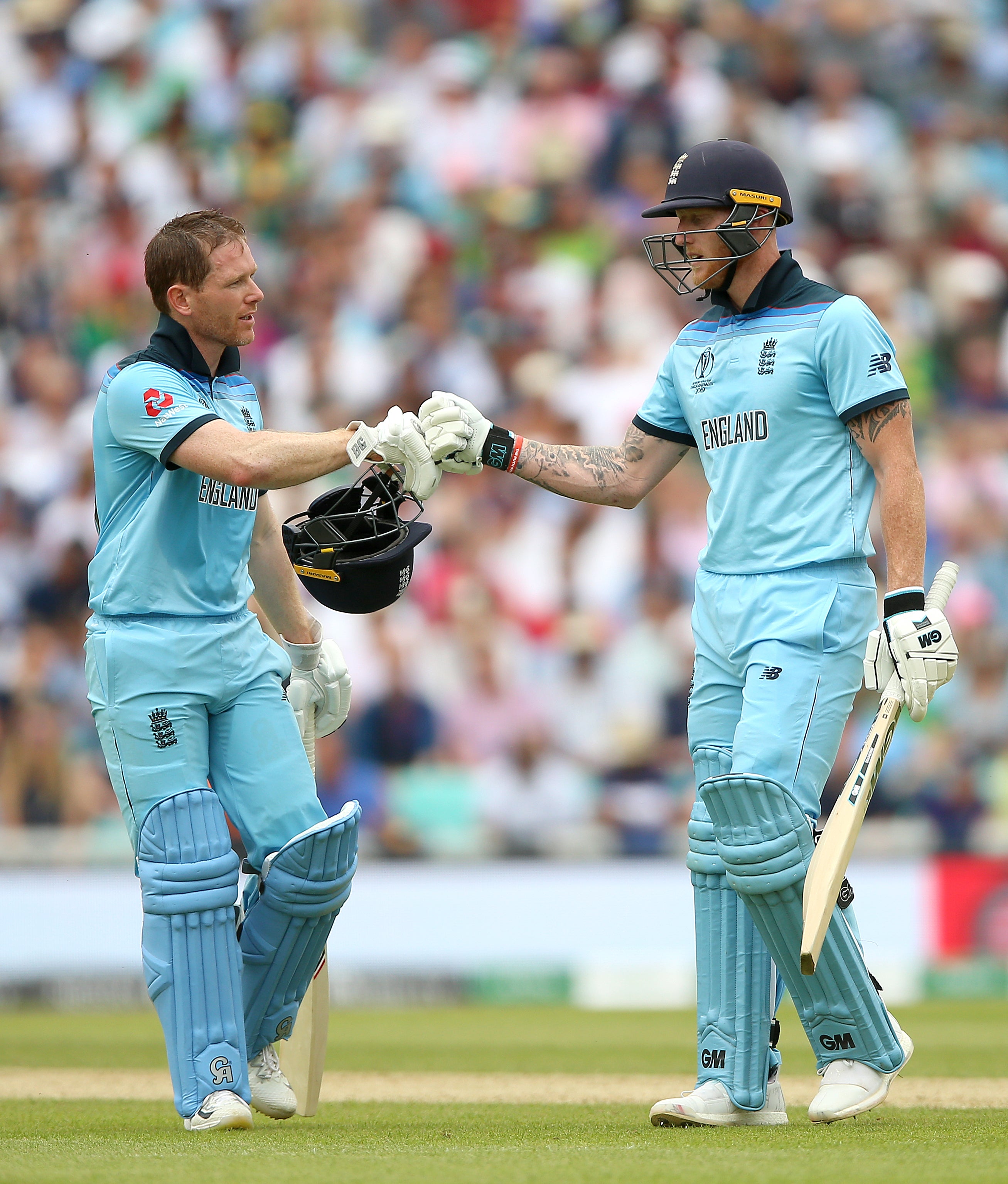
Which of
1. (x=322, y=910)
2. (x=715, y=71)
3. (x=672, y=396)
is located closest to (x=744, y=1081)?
(x=322, y=910)

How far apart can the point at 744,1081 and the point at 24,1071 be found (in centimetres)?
309

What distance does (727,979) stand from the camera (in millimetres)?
4508

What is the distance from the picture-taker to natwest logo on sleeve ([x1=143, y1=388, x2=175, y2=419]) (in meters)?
4.36

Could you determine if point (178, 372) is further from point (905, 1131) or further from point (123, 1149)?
point (905, 1131)

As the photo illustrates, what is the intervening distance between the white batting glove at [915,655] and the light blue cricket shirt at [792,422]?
0.82 feet

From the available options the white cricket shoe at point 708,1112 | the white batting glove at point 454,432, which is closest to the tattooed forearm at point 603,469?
the white batting glove at point 454,432

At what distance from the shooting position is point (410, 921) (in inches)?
365

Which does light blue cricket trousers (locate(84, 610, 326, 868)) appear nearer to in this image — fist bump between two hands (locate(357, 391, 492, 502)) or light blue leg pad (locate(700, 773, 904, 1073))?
fist bump between two hands (locate(357, 391, 492, 502))

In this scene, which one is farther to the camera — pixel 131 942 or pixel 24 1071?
pixel 131 942

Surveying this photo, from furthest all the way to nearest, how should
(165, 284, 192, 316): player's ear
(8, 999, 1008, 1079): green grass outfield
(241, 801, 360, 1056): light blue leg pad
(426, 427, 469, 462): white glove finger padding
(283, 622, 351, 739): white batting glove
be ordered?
(8, 999, 1008, 1079): green grass outfield < (283, 622, 351, 739): white batting glove < (426, 427, 469, 462): white glove finger padding < (165, 284, 192, 316): player's ear < (241, 801, 360, 1056): light blue leg pad

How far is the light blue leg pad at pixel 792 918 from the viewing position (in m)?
4.25

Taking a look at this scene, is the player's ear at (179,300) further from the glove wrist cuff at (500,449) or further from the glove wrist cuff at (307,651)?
the glove wrist cuff at (307,651)

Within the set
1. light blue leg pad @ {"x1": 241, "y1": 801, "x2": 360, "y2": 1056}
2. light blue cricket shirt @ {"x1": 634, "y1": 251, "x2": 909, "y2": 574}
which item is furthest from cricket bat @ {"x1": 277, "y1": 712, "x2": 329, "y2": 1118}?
light blue cricket shirt @ {"x1": 634, "y1": 251, "x2": 909, "y2": 574}

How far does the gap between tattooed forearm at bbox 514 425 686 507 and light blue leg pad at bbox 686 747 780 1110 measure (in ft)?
2.85
